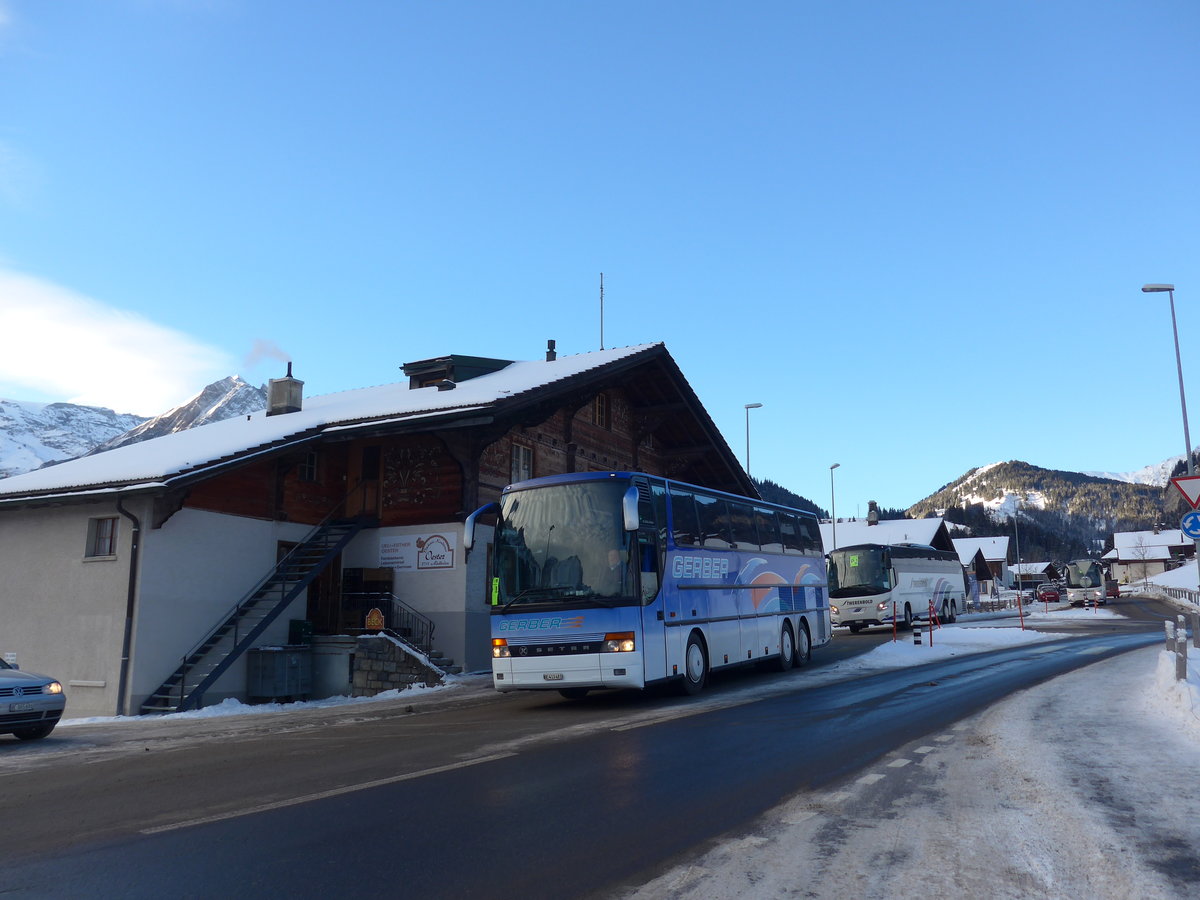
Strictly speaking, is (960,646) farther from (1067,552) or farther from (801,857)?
(1067,552)

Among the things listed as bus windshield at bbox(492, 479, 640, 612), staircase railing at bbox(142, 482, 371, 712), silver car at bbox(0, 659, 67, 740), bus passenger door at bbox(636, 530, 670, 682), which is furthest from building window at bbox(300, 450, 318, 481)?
bus passenger door at bbox(636, 530, 670, 682)

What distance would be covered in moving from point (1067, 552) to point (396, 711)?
21394 cm

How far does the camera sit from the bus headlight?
42.9 ft

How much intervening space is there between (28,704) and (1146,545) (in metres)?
168

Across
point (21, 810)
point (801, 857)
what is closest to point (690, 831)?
point (801, 857)

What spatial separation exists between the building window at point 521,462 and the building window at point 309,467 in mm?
5226

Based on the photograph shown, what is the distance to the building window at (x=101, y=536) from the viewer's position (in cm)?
1925

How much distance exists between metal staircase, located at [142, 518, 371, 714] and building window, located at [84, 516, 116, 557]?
9.49ft

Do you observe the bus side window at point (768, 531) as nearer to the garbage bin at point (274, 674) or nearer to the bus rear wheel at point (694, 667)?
the bus rear wheel at point (694, 667)

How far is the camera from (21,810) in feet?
23.9

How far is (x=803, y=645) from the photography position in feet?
68.5

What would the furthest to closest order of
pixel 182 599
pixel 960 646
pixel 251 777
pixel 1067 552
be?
pixel 1067 552 → pixel 960 646 → pixel 182 599 → pixel 251 777

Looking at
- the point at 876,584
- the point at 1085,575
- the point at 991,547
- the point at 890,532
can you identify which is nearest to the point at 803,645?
the point at 876,584

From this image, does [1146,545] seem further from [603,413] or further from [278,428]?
[278,428]
